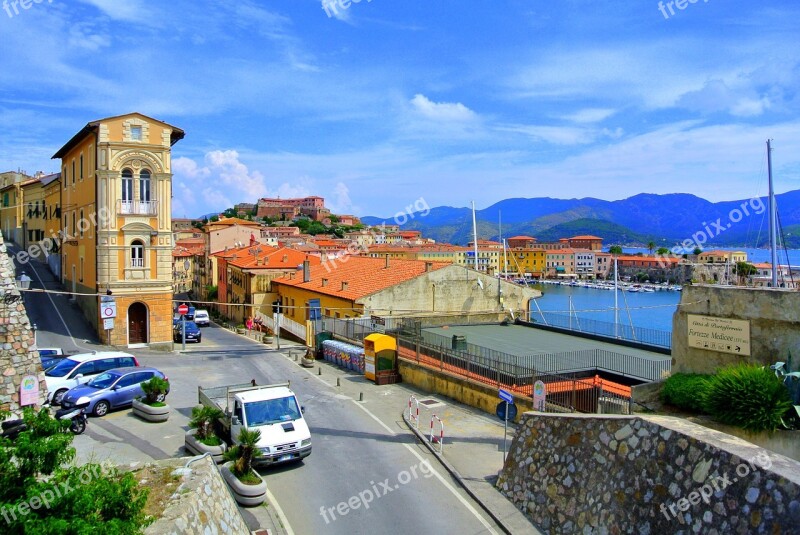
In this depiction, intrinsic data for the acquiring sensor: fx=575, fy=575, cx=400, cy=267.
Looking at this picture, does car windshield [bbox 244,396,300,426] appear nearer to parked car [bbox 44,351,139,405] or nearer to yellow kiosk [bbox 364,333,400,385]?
parked car [bbox 44,351,139,405]

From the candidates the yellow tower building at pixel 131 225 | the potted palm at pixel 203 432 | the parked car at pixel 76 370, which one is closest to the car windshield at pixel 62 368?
the parked car at pixel 76 370

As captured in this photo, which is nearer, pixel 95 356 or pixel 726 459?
pixel 726 459

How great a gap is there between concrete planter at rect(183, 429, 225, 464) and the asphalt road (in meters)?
0.34

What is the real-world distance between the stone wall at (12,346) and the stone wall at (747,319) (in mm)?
15421

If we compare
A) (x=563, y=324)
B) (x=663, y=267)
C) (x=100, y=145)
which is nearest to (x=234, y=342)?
(x=100, y=145)

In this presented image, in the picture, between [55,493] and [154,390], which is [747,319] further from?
[154,390]

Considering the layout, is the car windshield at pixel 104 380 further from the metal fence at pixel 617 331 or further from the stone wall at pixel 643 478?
the metal fence at pixel 617 331

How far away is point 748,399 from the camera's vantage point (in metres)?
10.4

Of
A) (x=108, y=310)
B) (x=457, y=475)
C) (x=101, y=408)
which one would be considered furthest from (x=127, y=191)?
(x=457, y=475)

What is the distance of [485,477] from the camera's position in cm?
1343

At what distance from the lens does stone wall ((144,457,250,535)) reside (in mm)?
7195

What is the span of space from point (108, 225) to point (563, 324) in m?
24.8

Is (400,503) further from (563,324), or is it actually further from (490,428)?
(563,324)

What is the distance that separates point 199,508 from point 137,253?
1052 inches
